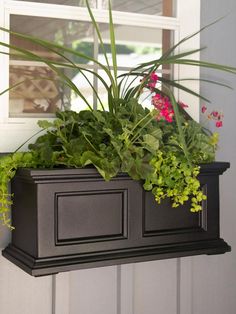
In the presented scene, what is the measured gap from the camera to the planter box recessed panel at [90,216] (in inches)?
64.9

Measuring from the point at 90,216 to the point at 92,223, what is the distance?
24 mm

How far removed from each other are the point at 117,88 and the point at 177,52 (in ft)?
1.82

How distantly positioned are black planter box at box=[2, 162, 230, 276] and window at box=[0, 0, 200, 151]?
1.01 ft

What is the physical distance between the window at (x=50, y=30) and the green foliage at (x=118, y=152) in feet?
0.72

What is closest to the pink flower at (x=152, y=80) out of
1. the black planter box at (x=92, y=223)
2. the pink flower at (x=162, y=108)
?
the pink flower at (x=162, y=108)

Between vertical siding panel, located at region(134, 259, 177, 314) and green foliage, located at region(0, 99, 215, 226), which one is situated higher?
green foliage, located at region(0, 99, 215, 226)

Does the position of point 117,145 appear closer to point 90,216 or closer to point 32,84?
point 90,216

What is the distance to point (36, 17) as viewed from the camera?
1.99 m

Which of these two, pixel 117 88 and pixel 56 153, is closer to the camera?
pixel 56 153

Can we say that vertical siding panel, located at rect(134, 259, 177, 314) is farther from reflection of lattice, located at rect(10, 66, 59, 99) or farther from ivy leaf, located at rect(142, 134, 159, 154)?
reflection of lattice, located at rect(10, 66, 59, 99)

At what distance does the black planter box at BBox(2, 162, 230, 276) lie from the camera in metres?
1.63

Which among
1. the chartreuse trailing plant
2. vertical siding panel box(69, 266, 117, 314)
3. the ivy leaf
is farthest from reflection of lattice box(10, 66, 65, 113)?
vertical siding panel box(69, 266, 117, 314)

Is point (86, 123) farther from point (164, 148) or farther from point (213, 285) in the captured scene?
point (213, 285)

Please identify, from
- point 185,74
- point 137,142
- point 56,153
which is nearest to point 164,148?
point 137,142
